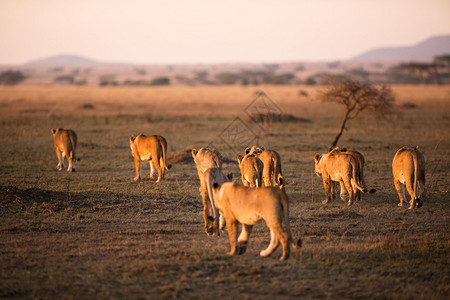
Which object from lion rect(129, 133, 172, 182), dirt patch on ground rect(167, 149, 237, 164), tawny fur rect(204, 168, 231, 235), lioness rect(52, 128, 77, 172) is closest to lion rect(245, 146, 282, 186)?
tawny fur rect(204, 168, 231, 235)

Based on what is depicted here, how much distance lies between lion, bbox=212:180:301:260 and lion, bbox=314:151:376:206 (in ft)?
14.1

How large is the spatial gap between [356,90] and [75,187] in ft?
45.1

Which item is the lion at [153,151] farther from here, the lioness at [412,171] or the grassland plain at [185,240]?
the lioness at [412,171]

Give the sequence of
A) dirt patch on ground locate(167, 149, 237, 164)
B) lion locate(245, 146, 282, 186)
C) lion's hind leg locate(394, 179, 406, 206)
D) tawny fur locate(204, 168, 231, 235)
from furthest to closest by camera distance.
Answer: dirt patch on ground locate(167, 149, 237, 164), lion locate(245, 146, 282, 186), lion's hind leg locate(394, 179, 406, 206), tawny fur locate(204, 168, 231, 235)

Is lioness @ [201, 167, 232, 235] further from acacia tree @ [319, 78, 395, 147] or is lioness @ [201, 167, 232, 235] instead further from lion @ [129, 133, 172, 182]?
acacia tree @ [319, 78, 395, 147]

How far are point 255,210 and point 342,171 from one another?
489 centimetres

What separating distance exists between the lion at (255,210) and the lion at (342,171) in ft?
14.1

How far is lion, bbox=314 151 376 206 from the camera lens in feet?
38.4

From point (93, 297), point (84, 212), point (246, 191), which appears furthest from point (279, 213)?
point (84, 212)

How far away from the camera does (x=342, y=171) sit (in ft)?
38.9

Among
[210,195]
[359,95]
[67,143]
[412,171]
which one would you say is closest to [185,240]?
[210,195]

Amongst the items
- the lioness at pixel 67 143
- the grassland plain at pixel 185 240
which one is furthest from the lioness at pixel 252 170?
the lioness at pixel 67 143

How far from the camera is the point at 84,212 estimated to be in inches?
440

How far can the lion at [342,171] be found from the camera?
11.7 meters
